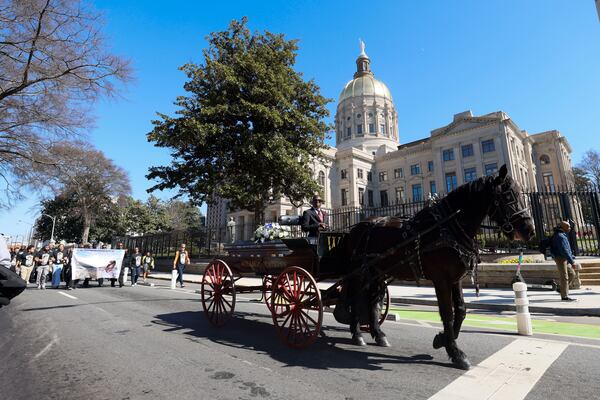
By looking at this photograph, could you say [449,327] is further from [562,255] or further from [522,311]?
[562,255]

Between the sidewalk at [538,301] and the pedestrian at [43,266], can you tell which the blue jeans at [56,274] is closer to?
the pedestrian at [43,266]

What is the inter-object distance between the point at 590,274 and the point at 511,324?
872 centimetres

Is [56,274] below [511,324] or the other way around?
the other way around

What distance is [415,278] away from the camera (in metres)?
4.64

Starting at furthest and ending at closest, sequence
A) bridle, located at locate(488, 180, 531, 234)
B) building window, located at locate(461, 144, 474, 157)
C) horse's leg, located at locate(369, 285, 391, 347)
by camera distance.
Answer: building window, located at locate(461, 144, 474, 157), horse's leg, located at locate(369, 285, 391, 347), bridle, located at locate(488, 180, 531, 234)

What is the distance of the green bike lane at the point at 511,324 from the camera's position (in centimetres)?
592

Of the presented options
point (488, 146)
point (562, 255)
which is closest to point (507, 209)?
point (562, 255)

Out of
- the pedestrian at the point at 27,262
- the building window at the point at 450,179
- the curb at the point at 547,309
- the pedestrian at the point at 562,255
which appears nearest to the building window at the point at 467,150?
the building window at the point at 450,179

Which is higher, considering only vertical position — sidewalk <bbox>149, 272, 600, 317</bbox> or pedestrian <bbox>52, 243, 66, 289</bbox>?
pedestrian <bbox>52, 243, 66, 289</bbox>

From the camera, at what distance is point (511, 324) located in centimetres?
669

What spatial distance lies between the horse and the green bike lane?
109 inches

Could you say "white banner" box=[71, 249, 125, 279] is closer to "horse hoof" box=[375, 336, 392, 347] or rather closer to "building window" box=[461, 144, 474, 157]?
"horse hoof" box=[375, 336, 392, 347]

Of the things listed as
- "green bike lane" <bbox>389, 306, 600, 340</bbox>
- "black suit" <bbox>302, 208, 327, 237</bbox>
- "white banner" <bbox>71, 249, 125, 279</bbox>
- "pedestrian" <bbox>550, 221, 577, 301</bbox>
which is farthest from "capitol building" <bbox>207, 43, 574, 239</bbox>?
"black suit" <bbox>302, 208, 327, 237</bbox>

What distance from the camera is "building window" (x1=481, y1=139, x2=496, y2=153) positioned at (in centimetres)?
5117
